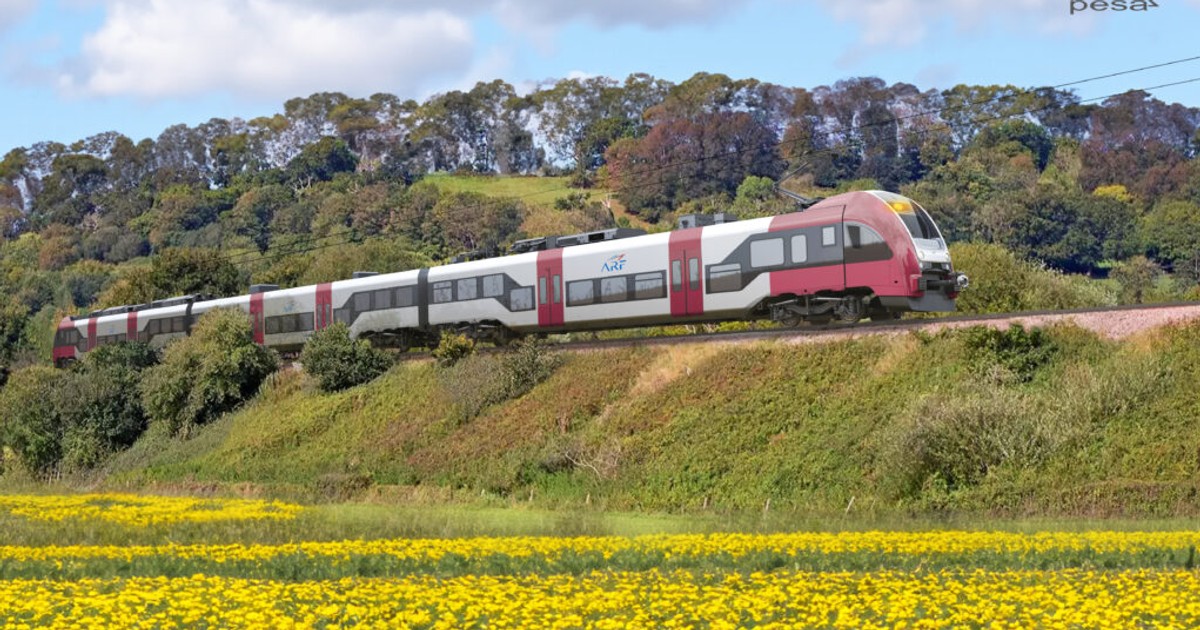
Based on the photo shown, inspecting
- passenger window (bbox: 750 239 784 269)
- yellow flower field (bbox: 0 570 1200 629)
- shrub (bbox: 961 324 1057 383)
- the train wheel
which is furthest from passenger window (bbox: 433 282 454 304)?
yellow flower field (bbox: 0 570 1200 629)

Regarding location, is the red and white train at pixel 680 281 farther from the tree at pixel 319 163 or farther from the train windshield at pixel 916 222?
the tree at pixel 319 163

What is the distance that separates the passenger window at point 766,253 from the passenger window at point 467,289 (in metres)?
12.3

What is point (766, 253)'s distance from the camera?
38406 mm

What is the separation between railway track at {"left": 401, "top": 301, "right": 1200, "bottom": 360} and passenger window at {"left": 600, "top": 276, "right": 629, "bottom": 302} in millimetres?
1949

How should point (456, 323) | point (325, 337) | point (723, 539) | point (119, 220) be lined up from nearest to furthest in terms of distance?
point (723, 539) < point (456, 323) < point (325, 337) < point (119, 220)

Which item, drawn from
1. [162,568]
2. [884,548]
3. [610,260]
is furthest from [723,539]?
[610,260]

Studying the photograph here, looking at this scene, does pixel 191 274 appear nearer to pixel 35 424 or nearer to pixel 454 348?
pixel 35 424

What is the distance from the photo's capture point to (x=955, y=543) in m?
21.7

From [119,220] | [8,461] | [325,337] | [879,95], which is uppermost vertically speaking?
[879,95]

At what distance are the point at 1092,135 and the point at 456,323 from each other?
123 meters

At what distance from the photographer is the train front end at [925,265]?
35875mm

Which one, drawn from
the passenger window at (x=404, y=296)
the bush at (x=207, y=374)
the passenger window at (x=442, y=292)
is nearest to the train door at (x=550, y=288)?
the passenger window at (x=442, y=292)

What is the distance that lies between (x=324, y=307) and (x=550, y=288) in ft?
45.9

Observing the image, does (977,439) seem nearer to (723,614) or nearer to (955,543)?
(955,543)
